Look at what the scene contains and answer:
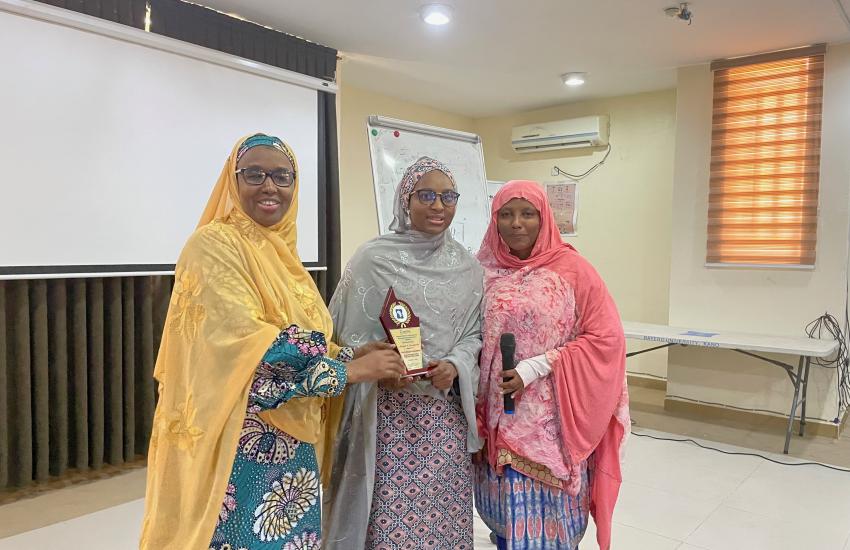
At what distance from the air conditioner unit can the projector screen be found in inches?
112

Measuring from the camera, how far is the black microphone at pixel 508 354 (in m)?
1.51

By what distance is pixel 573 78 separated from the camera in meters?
4.59

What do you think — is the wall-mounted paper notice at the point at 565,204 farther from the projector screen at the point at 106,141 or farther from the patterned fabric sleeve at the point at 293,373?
the patterned fabric sleeve at the point at 293,373

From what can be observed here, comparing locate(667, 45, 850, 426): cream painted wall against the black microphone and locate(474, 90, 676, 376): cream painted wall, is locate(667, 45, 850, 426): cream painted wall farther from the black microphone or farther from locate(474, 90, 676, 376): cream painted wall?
the black microphone

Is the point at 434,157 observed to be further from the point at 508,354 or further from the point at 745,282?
the point at 745,282

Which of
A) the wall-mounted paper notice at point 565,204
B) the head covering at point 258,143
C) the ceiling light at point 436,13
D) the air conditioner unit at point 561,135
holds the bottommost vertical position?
the head covering at point 258,143

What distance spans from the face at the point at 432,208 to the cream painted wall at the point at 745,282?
332 centimetres

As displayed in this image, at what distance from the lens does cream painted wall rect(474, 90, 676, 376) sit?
504 cm

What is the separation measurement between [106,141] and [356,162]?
241cm

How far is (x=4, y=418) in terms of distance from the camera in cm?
281

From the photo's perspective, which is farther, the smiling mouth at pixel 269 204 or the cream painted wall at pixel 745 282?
the cream painted wall at pixel 745 282

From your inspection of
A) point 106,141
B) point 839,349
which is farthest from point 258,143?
point 839,349

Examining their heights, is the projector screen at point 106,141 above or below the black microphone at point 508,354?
above

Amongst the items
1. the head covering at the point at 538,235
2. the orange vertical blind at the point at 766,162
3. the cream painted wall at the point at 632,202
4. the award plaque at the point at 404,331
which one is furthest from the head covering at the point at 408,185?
the cream painted wall at the point at 632,202
